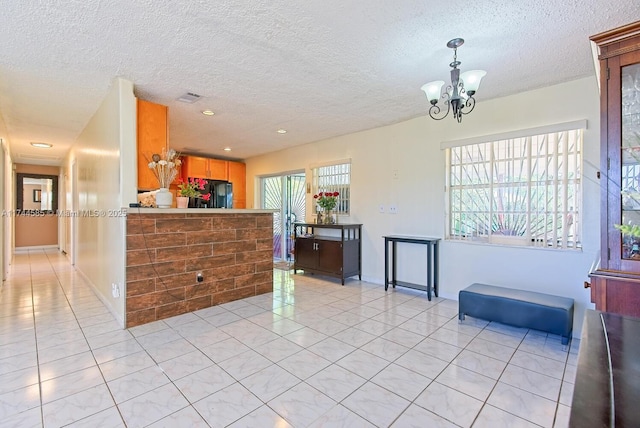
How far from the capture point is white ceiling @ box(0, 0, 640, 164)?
6.34 feet

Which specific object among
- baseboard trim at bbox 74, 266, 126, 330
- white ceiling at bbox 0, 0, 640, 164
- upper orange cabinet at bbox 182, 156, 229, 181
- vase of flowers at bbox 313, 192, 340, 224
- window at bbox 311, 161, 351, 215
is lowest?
baseboard trim at bbox 74, 266, 126, 330

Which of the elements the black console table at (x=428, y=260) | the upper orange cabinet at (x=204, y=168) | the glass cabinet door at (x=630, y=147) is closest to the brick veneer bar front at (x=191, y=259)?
the black console table at (x=428, y=260)

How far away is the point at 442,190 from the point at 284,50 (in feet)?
8.48

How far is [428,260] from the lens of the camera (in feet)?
12.7

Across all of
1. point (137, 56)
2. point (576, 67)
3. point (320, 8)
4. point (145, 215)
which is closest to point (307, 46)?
point (320, 8)

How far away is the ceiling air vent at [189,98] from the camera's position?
3.35 metres

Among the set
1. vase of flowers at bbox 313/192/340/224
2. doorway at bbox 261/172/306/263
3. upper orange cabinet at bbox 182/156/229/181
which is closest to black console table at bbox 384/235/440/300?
vase of flowers at bbox 313/192/340/224

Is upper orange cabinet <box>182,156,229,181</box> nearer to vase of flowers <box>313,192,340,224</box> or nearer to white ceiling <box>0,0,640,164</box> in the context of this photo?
white ceiling <box>0,0,640,164</box>

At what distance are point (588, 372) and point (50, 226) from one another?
11128mm

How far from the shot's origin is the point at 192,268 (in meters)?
3.39

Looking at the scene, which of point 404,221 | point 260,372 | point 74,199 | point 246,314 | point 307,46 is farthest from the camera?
point 74,199

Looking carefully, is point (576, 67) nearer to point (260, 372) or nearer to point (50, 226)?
point (260, 372)

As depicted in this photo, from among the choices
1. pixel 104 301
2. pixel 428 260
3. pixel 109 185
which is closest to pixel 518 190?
pixel 428 260

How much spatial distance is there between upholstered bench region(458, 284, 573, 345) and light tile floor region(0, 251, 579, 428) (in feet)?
0.44
